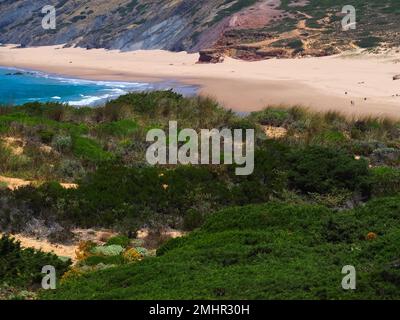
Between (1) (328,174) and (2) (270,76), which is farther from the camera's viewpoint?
(2) (270,76)

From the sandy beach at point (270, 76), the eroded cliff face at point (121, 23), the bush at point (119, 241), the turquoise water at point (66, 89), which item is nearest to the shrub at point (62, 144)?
the bush at point (119, 241)

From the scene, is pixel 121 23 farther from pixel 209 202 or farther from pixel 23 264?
pixel 23 264

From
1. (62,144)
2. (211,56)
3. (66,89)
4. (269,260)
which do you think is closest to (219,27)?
(211,56)

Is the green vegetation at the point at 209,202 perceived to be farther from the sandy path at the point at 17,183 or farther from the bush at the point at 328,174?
the sandy path at the point at 17,183

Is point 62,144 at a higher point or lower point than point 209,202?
higher
